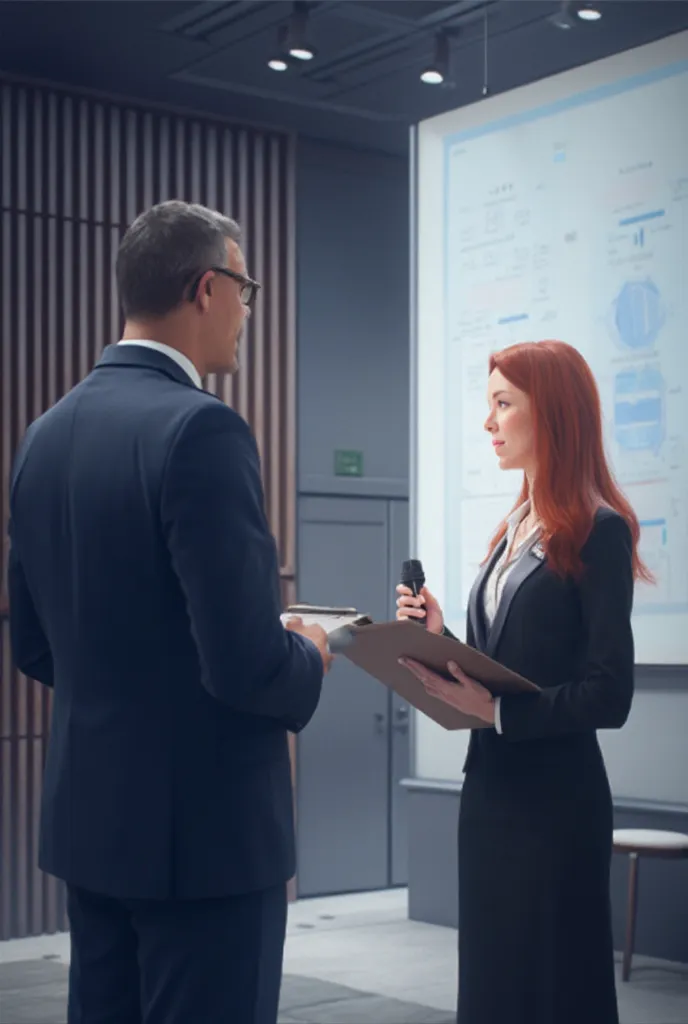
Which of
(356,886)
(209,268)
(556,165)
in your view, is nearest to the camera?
(209,268)

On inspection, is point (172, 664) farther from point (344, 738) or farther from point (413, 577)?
point (344, 738)

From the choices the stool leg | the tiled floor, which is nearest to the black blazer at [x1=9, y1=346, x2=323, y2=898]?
the tiled floor

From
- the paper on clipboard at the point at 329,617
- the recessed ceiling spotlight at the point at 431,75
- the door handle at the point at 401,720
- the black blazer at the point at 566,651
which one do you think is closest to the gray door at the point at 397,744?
the door handle at the point at 401,720

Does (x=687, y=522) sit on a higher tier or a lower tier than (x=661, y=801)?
higher

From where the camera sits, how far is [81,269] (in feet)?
22.5

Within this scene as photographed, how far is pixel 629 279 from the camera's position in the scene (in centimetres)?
549

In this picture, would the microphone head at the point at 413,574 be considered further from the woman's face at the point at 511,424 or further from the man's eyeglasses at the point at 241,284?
the man's eyeglasses at the point at 241,284

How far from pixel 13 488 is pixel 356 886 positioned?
5823mm

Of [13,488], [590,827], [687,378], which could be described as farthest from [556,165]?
[13,488]

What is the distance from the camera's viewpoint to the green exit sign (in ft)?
25.3

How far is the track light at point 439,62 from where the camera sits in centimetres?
610

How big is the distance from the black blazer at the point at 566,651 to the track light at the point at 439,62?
382cm

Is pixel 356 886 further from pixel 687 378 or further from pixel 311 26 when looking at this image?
pixel 311 26

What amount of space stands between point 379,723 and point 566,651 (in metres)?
5.16
